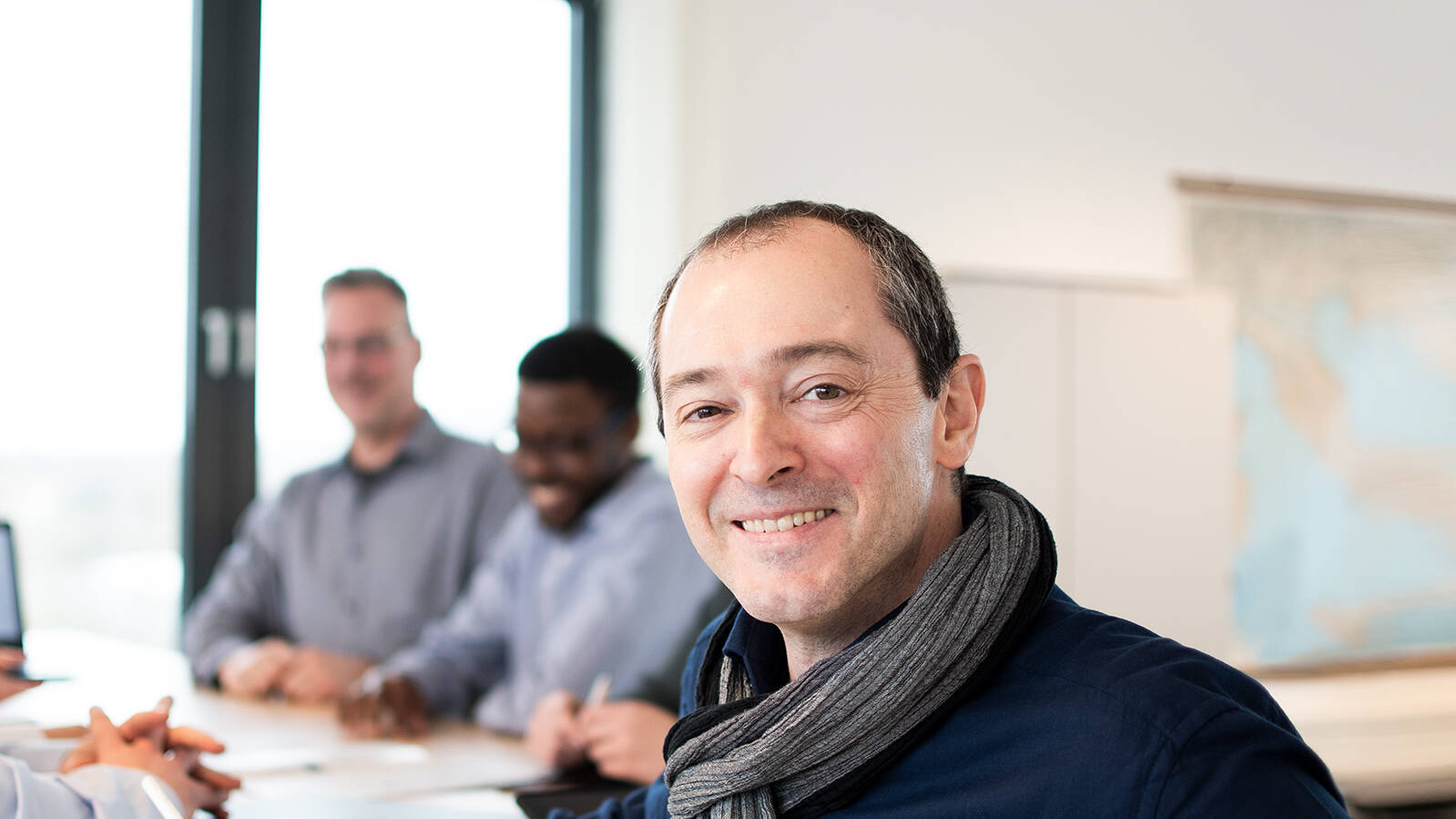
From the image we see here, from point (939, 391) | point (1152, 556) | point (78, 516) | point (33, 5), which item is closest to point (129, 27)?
point (33, 5)

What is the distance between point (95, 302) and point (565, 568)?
165 cm

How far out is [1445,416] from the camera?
164 inches

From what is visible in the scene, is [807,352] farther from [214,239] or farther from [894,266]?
[214,239]

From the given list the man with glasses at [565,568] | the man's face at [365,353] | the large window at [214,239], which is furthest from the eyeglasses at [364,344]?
the man with glasses at [565,568]

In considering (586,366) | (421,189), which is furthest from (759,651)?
(421,189)

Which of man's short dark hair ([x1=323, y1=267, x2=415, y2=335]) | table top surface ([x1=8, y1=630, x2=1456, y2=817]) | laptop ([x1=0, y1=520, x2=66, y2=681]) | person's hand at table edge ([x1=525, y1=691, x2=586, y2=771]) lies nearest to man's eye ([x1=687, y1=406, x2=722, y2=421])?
table top surface ([x1=8, y1=630, x2=1456, y2=817])

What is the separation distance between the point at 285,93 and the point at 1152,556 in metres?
2.98

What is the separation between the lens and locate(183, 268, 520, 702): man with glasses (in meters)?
2.81

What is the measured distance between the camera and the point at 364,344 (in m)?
2.82

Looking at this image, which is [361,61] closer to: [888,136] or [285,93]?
[285,93]

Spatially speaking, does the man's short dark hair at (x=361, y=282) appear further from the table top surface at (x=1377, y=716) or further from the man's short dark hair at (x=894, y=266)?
the table top surface at (x=1377, y=716)

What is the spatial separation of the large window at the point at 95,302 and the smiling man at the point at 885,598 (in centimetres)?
252

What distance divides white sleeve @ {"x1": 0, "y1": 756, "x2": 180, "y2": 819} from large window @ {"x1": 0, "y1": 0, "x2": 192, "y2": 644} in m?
2.15

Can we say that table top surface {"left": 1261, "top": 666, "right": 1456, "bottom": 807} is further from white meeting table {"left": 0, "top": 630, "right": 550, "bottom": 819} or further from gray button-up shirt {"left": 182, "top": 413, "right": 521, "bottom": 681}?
white meeting table {"left": 0, "top": 630, "right": 550, "bottom": 819}
